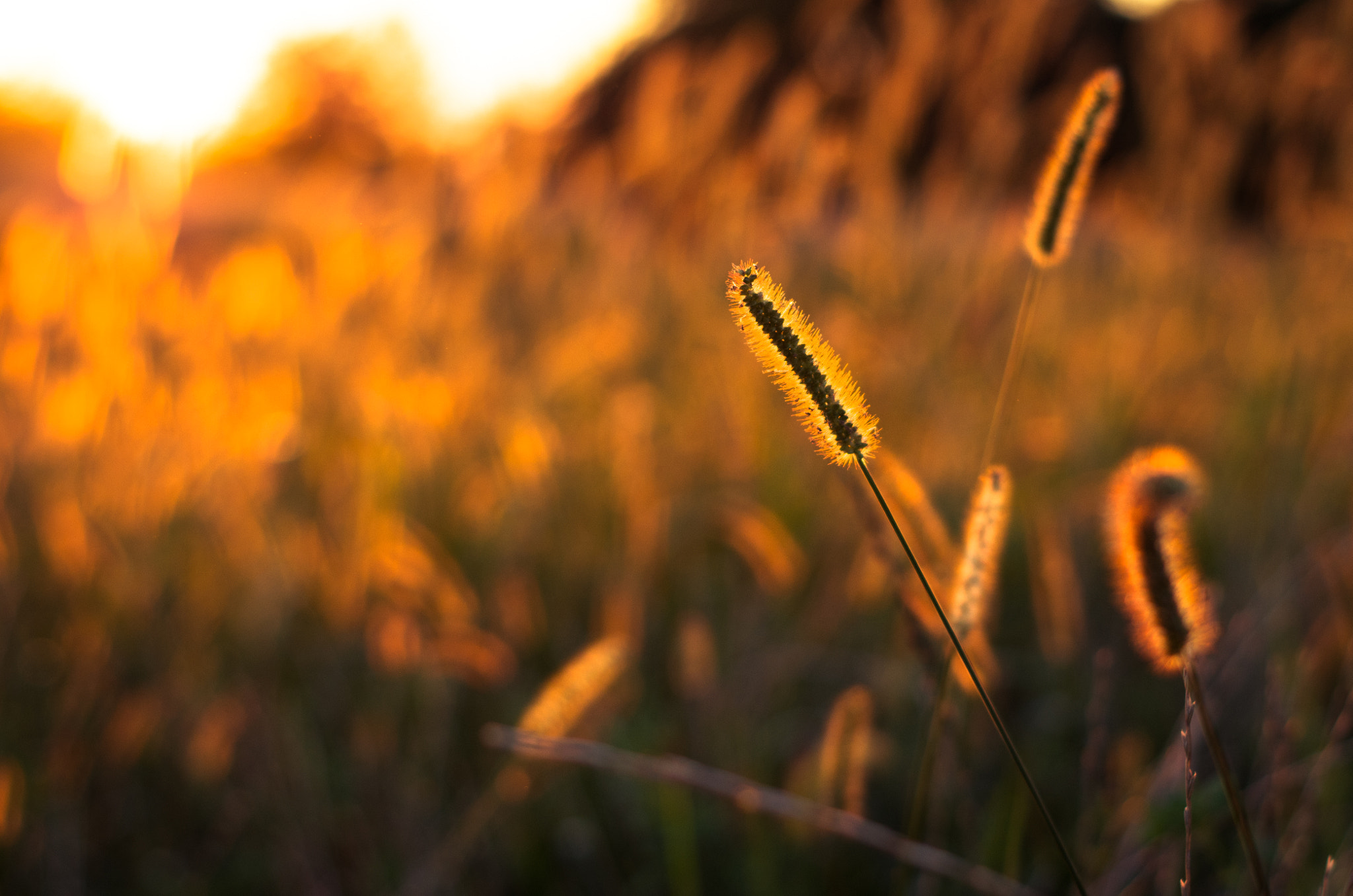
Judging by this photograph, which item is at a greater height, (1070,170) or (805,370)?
(1070,170)

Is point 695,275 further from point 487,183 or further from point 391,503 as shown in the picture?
point 391,503

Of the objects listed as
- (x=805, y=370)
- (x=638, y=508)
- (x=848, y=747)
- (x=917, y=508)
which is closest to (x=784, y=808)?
(x=848, y=747)

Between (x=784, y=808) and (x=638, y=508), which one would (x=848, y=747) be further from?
(x=638, y=508)

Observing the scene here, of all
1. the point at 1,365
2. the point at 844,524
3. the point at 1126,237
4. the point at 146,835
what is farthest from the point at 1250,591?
the point at 1126,237

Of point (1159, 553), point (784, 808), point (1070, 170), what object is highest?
point (1070, 170)

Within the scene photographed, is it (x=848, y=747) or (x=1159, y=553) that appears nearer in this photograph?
(x=1159, y=553)

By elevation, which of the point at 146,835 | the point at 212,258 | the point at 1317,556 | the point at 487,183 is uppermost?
the point at 212,258
